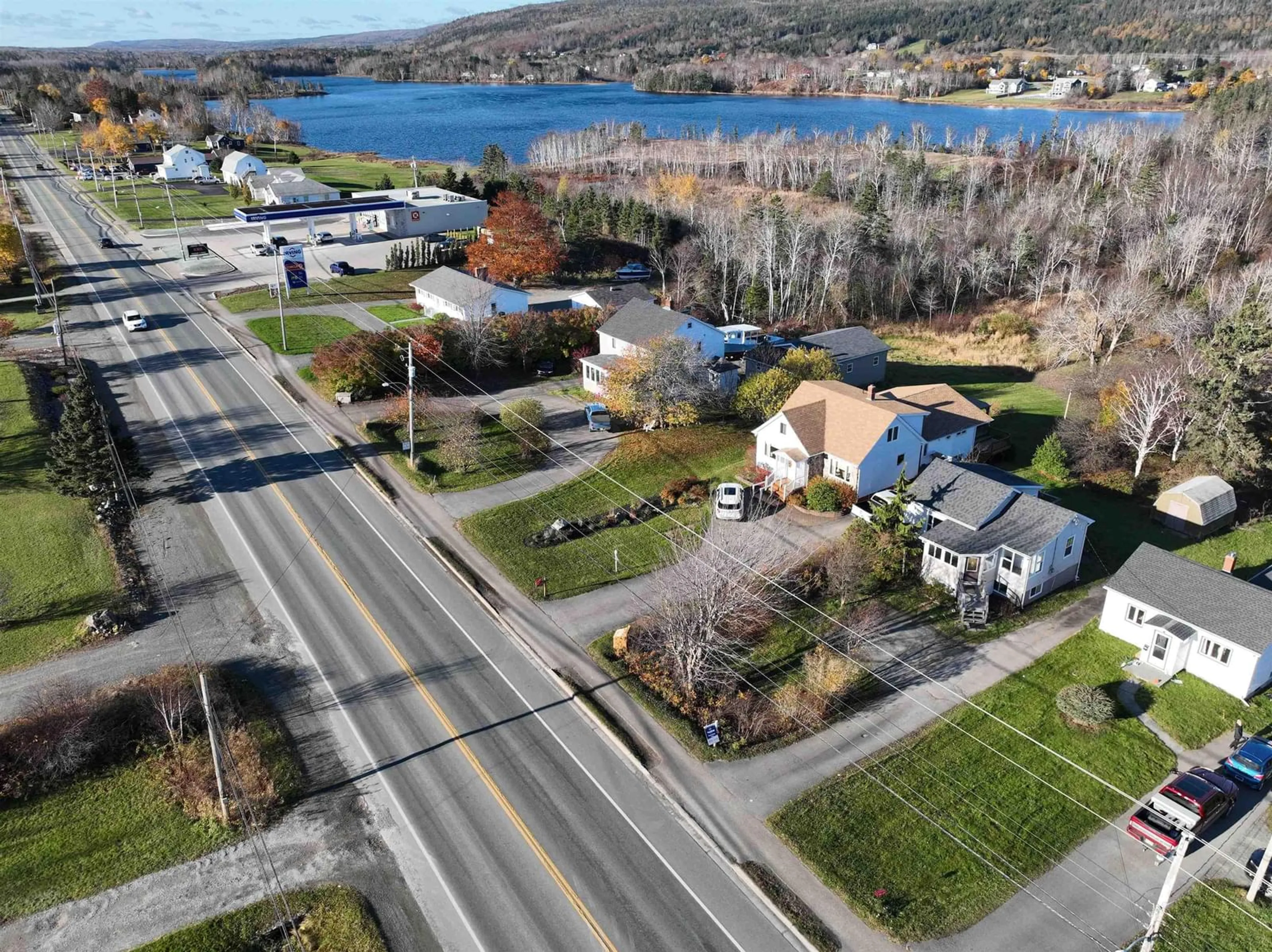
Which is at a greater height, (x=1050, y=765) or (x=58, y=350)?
(x=58, y=350)

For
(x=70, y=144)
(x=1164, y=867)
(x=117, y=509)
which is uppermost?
(x=70, y=144)

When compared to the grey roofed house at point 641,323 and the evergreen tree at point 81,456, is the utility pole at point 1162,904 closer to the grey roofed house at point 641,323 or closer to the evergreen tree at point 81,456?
the grey roofed house at point 641,323

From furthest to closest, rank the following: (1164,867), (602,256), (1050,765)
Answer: (602,256)
(1050,765)
(1164,867)

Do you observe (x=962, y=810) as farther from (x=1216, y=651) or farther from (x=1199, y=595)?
(x=1199, y=595)

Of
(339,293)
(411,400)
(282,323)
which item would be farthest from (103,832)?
(339,293)

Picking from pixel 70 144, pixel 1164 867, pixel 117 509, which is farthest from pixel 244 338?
pixel 70 144

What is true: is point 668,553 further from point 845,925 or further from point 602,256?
point 602,256
